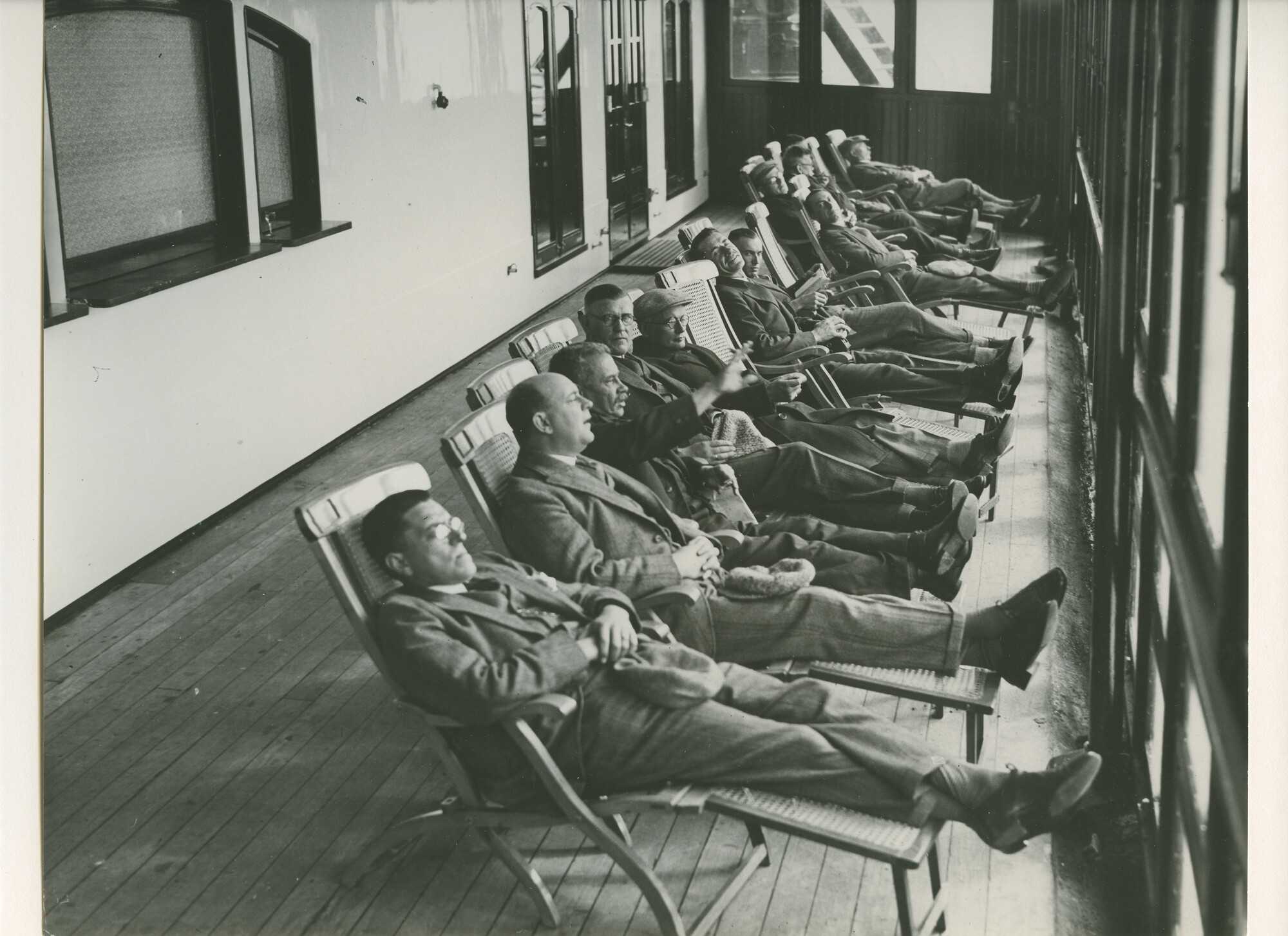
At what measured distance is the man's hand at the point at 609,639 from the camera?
2723 mm

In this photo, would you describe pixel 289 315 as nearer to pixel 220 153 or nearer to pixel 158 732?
pixel 220 153

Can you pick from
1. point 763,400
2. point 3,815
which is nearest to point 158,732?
point 3,815

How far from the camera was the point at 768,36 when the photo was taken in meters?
7.27

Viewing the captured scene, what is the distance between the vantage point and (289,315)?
19.3 ft

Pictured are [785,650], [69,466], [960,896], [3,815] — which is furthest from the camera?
[69,466]

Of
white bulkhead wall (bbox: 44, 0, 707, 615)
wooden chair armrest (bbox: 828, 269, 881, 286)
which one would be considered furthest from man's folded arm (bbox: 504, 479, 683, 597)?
wooden chair armrest (bbox: 828, 269, 881, 286)

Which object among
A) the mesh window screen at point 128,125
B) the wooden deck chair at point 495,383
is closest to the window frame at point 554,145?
the mesh window screen at point 128,125

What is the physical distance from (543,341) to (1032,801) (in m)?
2.57

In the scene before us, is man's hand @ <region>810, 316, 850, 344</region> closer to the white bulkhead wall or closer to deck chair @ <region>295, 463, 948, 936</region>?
the white bulkhead wall

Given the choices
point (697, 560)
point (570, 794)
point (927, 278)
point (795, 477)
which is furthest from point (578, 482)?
point (927, 278)

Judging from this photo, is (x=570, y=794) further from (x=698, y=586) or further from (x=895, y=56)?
(x=895, y=56)

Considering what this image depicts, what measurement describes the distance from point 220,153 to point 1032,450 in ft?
12.2

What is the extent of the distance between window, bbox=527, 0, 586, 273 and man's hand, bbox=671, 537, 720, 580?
5.72 m

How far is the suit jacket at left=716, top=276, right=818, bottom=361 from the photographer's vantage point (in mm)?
6012
